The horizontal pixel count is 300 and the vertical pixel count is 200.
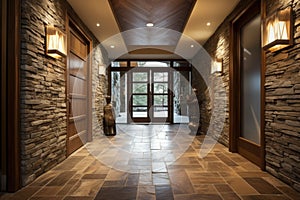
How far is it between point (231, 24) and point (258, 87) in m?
1.22

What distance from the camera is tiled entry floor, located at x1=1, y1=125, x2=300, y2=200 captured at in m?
2.04

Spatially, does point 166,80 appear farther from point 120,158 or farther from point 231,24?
point 120,158

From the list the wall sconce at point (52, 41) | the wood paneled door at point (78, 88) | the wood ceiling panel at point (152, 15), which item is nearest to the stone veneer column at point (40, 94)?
the wall sconce at point (52, 41)

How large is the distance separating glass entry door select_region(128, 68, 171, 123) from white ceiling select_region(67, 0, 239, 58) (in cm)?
327

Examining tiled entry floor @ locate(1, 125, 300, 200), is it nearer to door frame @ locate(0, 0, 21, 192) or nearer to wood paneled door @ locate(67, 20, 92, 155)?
door frame @ locate(0, 0, 21, 192)

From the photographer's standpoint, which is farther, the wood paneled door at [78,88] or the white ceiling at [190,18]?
the wood paneled door at [78,88]

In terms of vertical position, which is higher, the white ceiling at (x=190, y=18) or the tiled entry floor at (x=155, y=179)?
the white ceiling at (x=190, y=18)

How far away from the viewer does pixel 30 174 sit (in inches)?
91.6

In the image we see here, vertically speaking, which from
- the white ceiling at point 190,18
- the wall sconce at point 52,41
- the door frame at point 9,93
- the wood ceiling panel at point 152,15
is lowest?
the door frame at point 9,93

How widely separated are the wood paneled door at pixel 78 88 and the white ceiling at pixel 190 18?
0.85ft

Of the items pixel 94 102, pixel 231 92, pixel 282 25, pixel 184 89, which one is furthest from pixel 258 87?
pixel 184 89

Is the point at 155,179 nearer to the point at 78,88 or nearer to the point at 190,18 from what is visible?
the point at 78,88

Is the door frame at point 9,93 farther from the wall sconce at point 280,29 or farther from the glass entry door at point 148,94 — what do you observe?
the glass entry door at point 148,94

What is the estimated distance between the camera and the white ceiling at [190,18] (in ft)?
11.2
